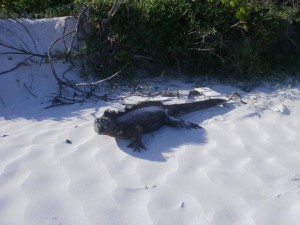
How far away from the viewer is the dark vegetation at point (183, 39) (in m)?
6.36

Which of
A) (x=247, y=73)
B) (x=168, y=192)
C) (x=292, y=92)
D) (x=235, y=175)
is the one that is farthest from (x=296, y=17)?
(x=168, y=192)

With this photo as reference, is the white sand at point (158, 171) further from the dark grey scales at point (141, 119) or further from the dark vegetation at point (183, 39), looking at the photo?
the dark vegetation at point (183, 39)

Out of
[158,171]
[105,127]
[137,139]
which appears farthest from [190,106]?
[158,171]

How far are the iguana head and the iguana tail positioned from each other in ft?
3.08

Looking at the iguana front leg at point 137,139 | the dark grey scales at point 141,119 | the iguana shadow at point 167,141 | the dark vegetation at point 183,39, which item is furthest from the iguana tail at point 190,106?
the dark vegetation at point 183,39

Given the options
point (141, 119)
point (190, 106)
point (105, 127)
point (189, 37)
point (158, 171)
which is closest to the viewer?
point (158, 171)

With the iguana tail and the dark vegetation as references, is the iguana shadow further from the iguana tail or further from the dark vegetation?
the dark vegetation

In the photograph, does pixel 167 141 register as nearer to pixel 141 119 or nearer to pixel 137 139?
pixel 137 139

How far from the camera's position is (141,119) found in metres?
4.42

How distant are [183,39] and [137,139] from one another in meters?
2.87

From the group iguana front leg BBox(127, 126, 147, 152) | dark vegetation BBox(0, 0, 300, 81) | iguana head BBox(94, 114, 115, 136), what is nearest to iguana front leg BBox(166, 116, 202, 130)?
iguana front leg BBox(127, 126, 147, 152)

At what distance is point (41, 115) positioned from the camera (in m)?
5.06

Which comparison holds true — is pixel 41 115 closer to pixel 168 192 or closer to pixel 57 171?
pixel 57 171

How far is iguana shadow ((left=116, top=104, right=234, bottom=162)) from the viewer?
149 inches
